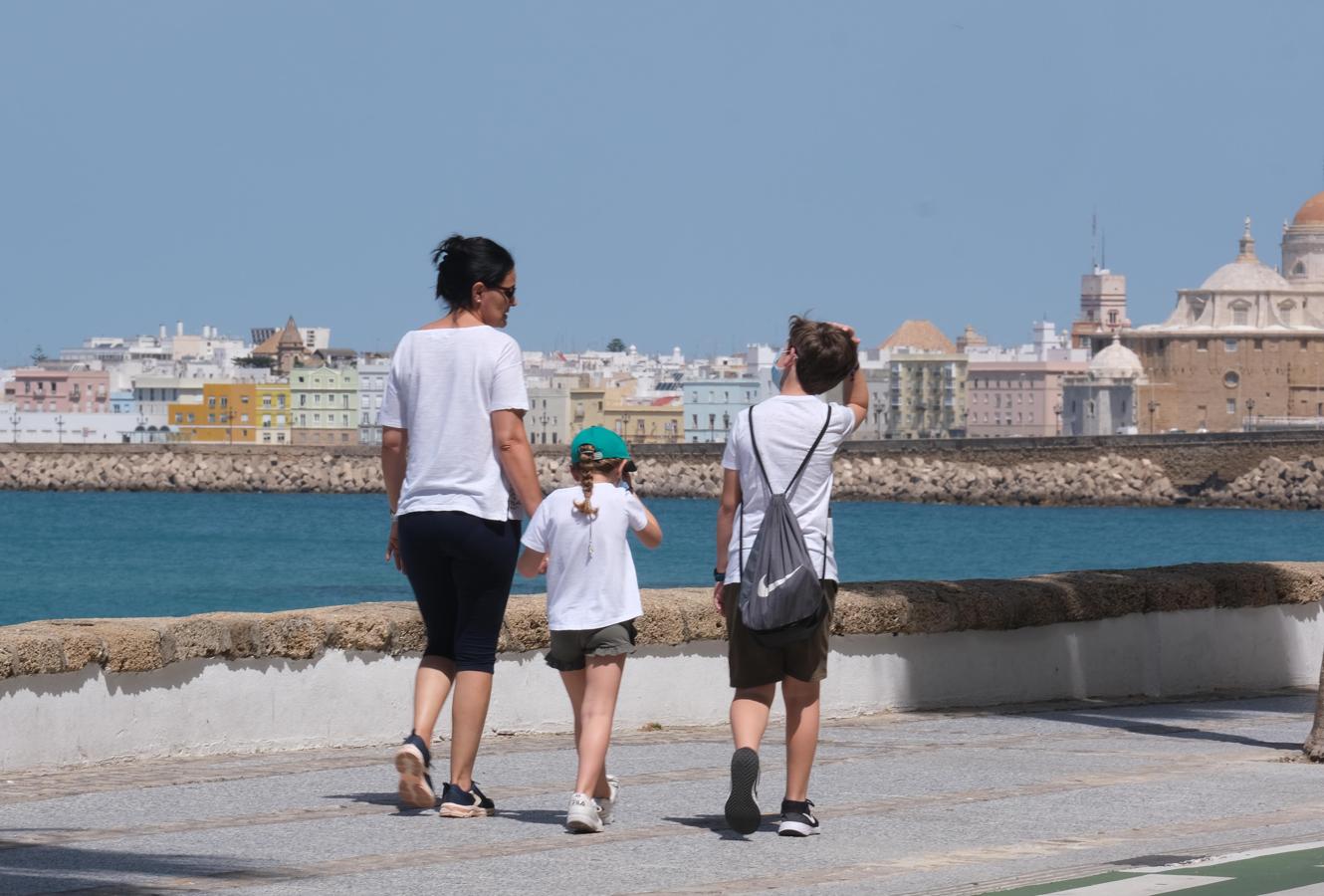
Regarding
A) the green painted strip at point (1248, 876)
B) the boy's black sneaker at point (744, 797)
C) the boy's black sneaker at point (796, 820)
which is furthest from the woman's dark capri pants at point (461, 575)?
the green painted strip at point (1248, 876)

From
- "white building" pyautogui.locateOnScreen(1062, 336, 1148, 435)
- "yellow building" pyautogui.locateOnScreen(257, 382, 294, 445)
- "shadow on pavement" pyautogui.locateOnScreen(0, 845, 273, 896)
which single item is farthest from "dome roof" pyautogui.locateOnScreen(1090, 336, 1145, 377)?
"shadow on pavement" pyautogui.locateOnScreen(0, 845, 273, 896)

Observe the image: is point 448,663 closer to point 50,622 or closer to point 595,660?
point 595,660

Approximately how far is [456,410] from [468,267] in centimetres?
40

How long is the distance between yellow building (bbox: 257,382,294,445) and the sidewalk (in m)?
170

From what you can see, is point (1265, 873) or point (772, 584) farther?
point (772, 584)

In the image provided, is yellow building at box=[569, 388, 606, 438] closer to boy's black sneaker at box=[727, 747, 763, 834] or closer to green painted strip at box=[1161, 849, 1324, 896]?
boy's black sneaker at box=[727, 747, 763, 834]

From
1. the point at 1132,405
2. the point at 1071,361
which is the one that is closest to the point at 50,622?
the point at 1132,405

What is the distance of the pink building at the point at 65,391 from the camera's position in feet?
632

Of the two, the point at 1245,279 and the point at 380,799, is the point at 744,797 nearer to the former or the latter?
the point at 380,799

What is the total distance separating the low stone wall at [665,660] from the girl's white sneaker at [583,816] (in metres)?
1.85

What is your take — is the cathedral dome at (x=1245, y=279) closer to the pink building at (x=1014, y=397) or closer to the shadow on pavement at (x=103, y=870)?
the pink building at (x=1014, y=397)

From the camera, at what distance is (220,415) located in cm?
17675

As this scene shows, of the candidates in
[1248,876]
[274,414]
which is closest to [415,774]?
[1248,876]

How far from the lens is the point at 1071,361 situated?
191 metres
